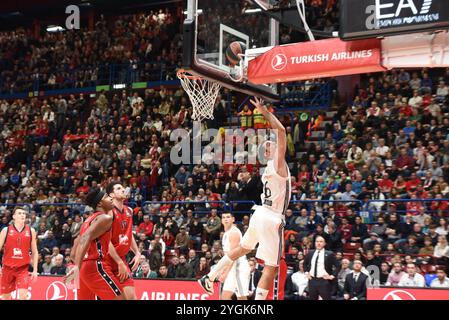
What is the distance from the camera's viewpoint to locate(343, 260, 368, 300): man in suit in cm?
1216

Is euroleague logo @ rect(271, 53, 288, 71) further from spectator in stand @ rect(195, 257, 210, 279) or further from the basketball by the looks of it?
spectator in stand @ rect(195, 257, 210, 279)

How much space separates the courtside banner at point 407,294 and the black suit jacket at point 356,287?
150 cm

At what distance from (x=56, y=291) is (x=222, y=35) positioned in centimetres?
616

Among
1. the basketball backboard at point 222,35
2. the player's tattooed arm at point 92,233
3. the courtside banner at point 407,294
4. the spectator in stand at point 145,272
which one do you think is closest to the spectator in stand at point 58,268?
the spectator in stand at point 145,272

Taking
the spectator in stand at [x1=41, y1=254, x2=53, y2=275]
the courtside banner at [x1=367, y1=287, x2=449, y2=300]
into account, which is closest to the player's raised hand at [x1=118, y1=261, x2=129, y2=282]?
the courtside banner at [x1=367, y1=287, x2=449, y2=300]

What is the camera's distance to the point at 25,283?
1134cm

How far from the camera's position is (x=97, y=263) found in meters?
7.66

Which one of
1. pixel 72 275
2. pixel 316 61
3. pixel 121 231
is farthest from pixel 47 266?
pixel 316 61

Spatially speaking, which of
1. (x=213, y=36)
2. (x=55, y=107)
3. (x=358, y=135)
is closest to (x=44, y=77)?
(x=55, y=107)

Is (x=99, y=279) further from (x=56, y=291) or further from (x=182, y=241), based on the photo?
(x=182, y=241)

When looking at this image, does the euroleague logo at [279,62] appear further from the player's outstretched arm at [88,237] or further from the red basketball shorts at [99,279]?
the red basketball shorts at [99,279]

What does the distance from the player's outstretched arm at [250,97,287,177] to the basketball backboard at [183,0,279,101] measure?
137cm

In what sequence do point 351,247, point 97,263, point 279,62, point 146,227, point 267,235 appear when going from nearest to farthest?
point 97,263 < point 267,235 < point 279,62 < point 351,247 < point 146,227

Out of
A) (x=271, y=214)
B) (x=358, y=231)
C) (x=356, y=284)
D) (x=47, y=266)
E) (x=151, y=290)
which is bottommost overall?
(x=47, y=266)
